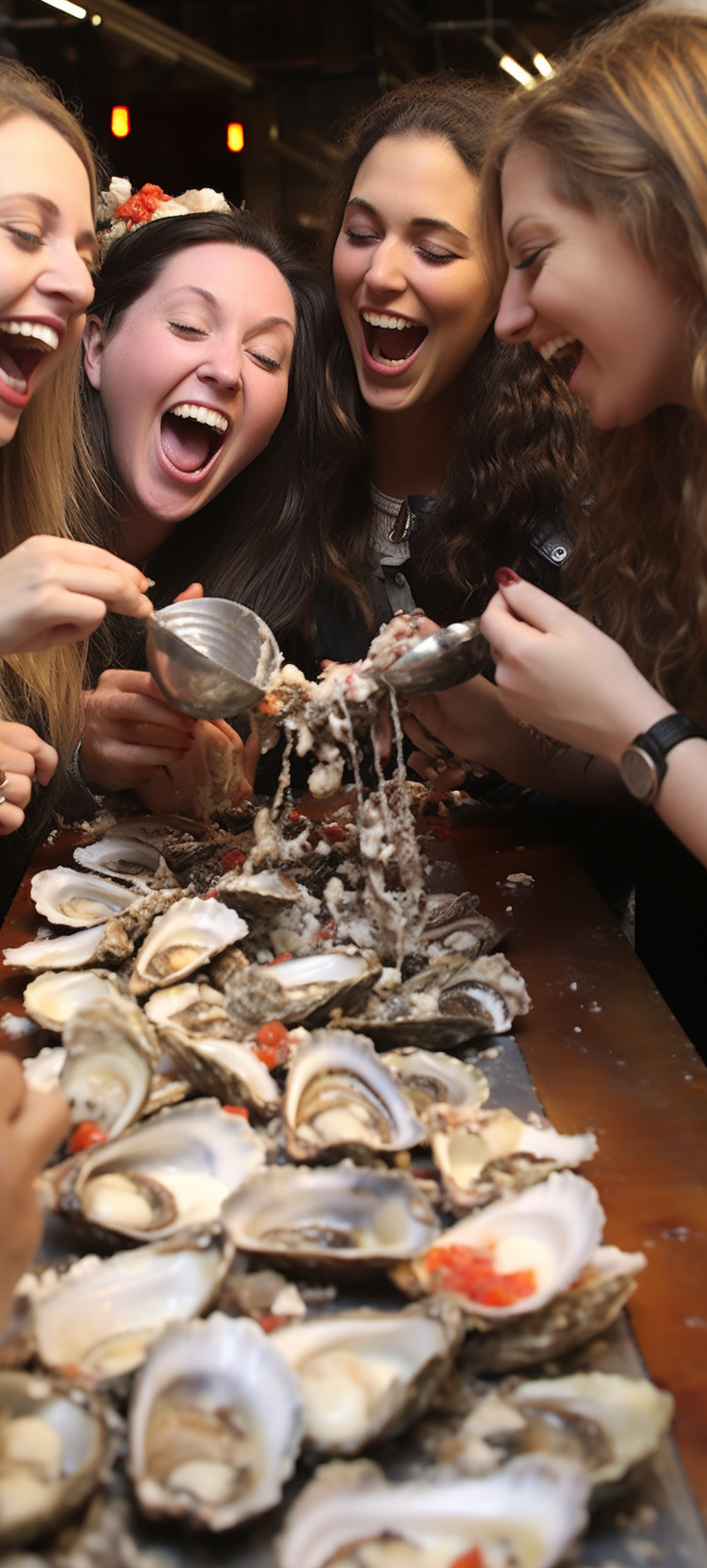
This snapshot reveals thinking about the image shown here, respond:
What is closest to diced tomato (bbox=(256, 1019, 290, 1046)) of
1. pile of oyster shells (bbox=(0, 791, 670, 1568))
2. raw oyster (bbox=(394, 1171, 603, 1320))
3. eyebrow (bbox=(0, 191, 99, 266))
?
pile of oyster shells (bbox=(0, 791, 670, 1568))

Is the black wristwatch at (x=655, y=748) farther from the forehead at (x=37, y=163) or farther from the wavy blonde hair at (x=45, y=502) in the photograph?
the forehead at (x=37, y=163)

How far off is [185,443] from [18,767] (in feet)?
3.06

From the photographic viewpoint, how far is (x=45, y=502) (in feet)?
6.95

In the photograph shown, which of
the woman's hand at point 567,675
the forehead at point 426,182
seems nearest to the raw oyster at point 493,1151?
the woman's hand at point 567,675

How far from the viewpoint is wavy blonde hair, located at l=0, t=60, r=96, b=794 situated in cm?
208

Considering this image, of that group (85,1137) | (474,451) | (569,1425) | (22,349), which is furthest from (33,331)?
(569,1425)

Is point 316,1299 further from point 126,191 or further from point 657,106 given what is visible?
point 126,191

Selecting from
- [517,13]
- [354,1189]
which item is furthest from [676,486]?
[517,13]

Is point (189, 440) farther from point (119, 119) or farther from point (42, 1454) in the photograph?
point (119, 119)

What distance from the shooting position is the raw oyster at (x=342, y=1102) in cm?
113

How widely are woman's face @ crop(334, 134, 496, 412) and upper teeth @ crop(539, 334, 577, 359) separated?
0.79 metres

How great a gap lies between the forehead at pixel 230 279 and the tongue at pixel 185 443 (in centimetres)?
25

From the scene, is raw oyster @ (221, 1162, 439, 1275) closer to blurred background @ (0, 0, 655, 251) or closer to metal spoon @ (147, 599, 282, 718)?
metal spoon @ (147, 599, 282, 718)

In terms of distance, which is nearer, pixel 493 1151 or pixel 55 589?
pixel 493 1151
